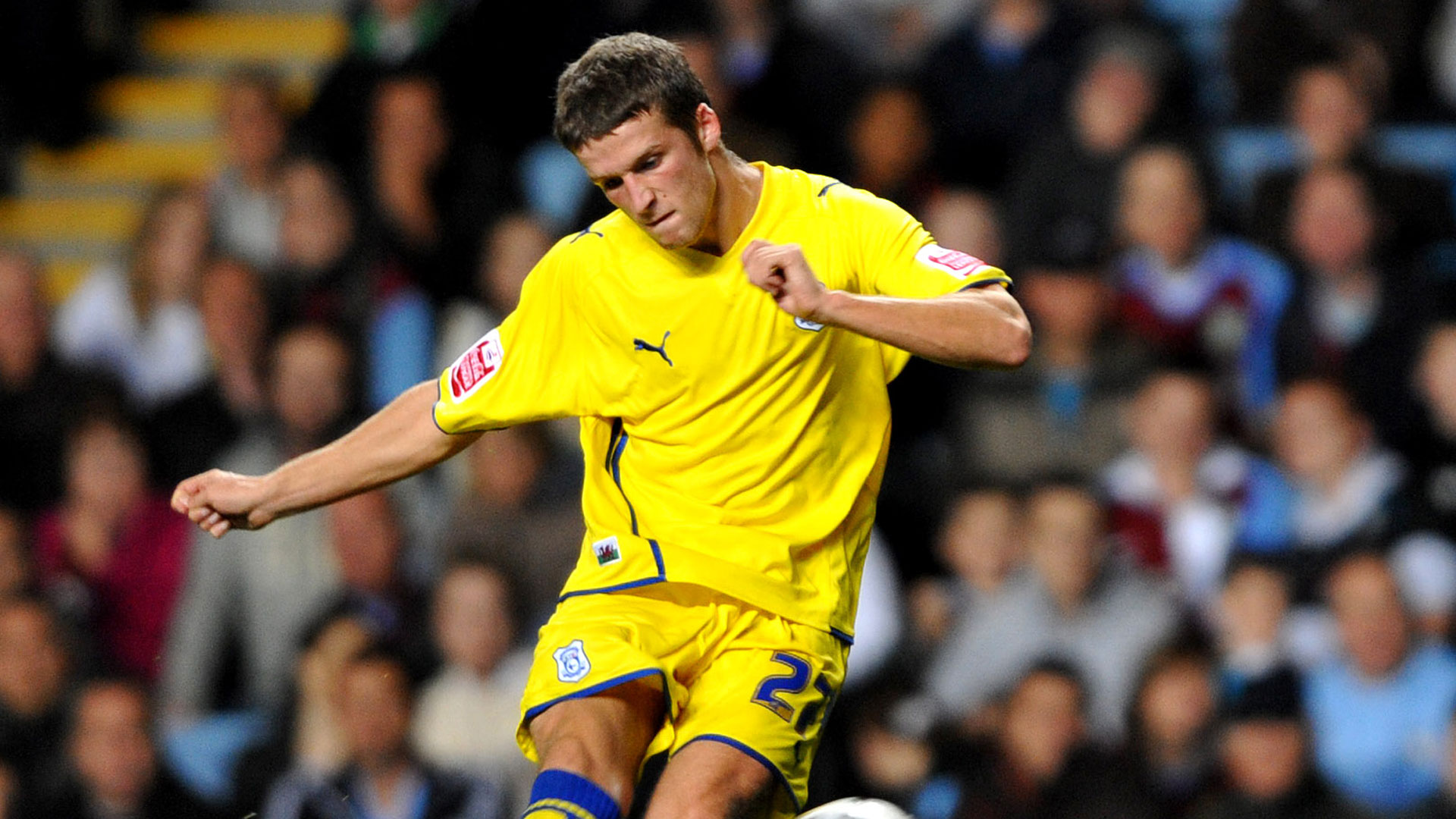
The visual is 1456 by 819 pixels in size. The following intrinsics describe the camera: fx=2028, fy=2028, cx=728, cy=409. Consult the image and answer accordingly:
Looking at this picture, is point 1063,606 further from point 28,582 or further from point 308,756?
point 28,582

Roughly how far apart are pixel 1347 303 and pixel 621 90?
4.18 meters

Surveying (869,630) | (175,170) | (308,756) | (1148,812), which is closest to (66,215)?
(175,170)

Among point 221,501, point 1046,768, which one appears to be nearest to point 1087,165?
point 1046,768

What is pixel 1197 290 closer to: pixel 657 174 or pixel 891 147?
pixel 891 147

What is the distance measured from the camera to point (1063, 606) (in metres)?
6.84

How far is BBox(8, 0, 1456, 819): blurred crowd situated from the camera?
21.7ft

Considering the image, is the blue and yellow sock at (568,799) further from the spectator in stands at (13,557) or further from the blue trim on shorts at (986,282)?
the spectator in stands at (13,557)

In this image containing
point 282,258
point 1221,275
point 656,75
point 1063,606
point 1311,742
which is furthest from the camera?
point 282,258

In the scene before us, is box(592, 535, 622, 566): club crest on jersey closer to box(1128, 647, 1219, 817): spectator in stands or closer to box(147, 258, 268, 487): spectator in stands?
box(1128, 647, 1219, 817): spectator in stands

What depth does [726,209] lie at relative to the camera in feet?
13.4

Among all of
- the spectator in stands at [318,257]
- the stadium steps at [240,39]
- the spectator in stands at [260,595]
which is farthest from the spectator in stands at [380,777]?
the stadium steps at [240,39]

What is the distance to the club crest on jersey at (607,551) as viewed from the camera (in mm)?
4246

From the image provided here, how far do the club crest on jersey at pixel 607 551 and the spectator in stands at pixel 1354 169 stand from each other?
3.93 metres

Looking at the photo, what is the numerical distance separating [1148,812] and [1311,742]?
56cm
